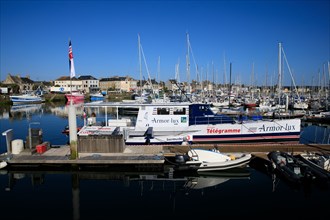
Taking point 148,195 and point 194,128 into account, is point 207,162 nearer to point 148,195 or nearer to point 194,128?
point 148,195

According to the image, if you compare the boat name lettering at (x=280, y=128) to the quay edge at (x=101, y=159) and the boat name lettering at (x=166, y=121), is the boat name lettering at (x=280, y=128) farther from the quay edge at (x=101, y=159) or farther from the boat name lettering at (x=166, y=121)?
the boat name lettering at (x=166, y=121)

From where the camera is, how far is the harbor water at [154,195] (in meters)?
11.5

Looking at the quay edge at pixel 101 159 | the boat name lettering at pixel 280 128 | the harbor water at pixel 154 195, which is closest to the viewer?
the harbor water at pixel 154 195

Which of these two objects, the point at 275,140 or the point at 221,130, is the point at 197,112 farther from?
the point at 275,140

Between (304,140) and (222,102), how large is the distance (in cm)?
3541

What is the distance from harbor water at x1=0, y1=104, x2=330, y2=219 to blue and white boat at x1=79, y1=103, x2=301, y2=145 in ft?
12.1

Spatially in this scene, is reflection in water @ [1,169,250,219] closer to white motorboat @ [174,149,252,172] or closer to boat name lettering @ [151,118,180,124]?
white motorboat @ [174,149,252,172]

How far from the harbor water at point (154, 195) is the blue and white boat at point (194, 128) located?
370 centimetres

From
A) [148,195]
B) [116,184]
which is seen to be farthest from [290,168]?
[116,184]

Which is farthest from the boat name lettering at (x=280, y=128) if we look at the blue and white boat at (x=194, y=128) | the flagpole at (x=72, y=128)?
the flagpole at (x=72, y=128)

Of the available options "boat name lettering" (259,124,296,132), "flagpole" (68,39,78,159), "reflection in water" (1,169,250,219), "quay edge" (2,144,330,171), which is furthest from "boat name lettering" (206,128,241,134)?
"flagpole" (68,39,78,159)

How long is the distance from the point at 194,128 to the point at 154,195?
8160 mm

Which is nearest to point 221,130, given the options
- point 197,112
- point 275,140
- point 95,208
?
point 197,112

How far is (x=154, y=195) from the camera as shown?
13.4 m
